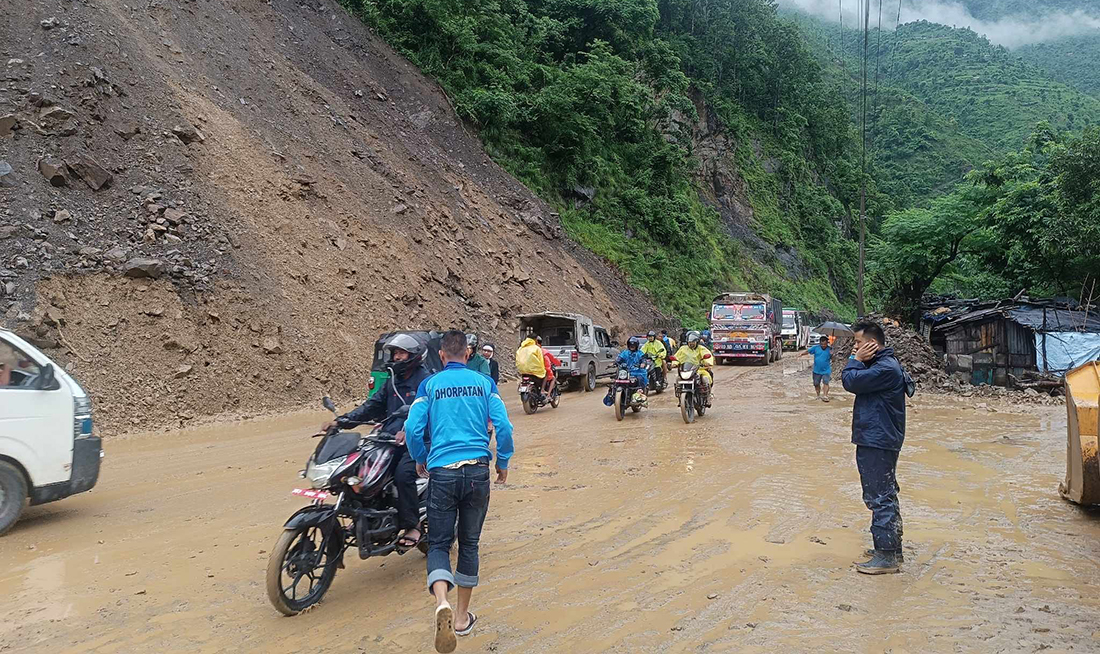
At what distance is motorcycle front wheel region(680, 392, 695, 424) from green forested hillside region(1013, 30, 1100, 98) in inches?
3894

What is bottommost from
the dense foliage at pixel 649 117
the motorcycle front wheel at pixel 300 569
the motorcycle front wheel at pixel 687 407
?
the motorcycle front wheel at pixel 300 569

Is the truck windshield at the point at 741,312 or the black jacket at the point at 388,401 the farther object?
the truck windshield at the point at 741,312

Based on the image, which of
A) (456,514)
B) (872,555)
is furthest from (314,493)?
(872,555)

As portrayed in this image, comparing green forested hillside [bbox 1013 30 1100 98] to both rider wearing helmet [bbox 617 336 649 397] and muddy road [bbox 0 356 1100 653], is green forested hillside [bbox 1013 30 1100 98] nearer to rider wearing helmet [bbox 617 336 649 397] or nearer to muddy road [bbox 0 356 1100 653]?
rider wearing helmet [bbox 617 336 649 397]

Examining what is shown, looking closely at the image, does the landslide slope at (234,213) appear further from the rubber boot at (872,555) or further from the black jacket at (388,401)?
the rubber boot at (872,555)

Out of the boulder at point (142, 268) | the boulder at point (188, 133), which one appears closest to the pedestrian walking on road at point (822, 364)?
the boulder at point (142, 268)

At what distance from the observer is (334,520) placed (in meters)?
4.69

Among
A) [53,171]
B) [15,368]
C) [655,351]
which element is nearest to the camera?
[15,368]

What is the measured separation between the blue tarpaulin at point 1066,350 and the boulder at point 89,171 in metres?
22.0

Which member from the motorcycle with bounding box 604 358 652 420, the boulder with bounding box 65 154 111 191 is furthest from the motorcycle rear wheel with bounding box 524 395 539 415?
the boulder with bounding box 65 154 111 191

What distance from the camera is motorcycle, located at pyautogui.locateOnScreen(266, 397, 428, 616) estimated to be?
450cm

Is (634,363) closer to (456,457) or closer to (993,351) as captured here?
(456,457)

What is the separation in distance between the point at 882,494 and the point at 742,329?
22.8m

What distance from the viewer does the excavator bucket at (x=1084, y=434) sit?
6590 millimetres
